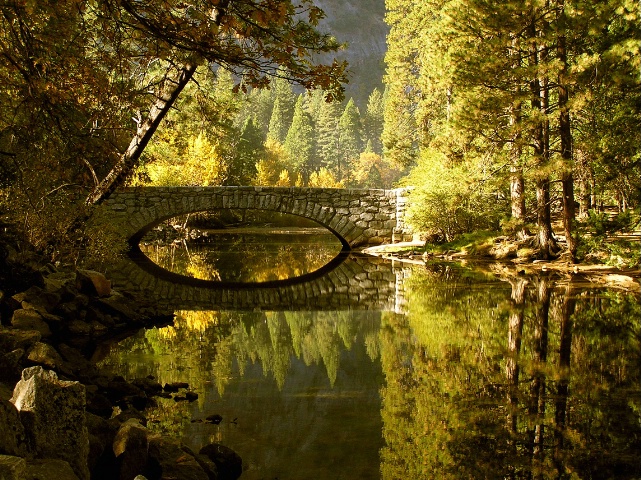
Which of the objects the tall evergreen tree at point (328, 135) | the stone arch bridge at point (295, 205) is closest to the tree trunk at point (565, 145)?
the stone arch bridge at point (295, 205)

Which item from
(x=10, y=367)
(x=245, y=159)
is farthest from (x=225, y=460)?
(x=245, y=159)

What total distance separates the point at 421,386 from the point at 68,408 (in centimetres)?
316

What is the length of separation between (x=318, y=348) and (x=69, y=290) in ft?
10.9

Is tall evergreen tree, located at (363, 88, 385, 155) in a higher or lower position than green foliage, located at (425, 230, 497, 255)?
higher

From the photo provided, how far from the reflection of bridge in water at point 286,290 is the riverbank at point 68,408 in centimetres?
273

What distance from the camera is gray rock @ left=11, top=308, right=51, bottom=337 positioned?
20.2 feet

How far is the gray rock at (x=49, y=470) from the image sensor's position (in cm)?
258

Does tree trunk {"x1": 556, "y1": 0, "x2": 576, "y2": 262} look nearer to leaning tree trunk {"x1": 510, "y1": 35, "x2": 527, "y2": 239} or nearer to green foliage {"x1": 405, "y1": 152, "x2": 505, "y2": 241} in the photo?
leaning tree trunk {"x1": 510, "y1": 35, "x2": 527, "y2": 239}

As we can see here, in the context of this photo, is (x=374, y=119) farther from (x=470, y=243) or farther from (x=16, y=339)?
(x=16, y=339)

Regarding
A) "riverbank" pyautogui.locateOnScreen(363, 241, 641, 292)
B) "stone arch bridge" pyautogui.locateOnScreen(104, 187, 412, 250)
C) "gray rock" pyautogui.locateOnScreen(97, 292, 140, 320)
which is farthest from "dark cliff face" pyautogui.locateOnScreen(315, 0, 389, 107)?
"gray rock" pyautogui.locateOnScreen(97, 292, 140, 320)

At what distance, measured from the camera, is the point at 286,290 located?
13031mm

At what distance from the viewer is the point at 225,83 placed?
3966cm

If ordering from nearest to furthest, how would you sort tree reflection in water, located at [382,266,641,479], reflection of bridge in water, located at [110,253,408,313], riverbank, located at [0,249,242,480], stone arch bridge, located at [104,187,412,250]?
riverbank, located at [0,249,242,480] → tree reflection in water, located at [382,266,641,479] → reflection of bridge in water, located at [110,253,408,313] → stone arch bridge, located at [104,187,412,250]

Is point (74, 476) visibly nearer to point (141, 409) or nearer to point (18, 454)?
point (18, 454)
